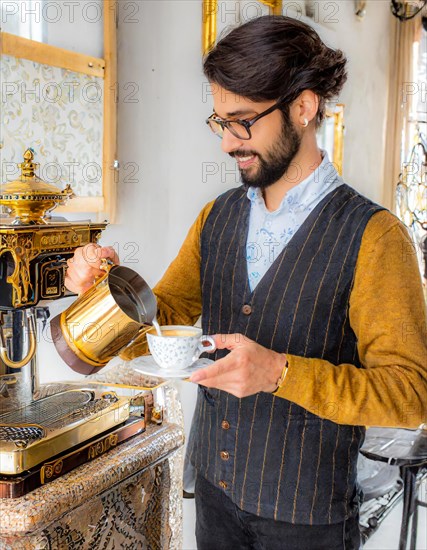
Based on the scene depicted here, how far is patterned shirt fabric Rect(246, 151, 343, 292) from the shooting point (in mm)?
1322

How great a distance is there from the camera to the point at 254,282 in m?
1.35

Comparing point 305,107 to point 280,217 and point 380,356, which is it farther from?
point 380,356

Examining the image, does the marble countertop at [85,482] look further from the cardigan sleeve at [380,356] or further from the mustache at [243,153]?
the mustache at [243,153]

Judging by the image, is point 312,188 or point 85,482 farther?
point 312,188

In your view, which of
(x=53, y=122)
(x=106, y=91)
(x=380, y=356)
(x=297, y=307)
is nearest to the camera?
(x=380, y=356)

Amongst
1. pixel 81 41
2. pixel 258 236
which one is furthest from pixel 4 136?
pixel 258 236

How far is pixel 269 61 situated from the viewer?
1.26m

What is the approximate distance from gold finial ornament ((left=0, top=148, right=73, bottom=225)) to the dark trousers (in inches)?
27.5

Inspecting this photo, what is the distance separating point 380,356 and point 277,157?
0.44 meters

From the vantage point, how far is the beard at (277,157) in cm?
129

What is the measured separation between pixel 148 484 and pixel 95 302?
0.43 meters

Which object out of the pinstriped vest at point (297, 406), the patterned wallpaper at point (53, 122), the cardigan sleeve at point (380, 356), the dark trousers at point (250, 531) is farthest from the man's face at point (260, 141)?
the dark trousers at point (250, 531)

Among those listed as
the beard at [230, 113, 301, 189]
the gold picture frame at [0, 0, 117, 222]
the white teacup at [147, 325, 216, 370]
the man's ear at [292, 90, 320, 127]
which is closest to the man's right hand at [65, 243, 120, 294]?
the white teacup at [147, 325, 216, 370]

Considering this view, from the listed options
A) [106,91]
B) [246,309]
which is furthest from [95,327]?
[106,91]
